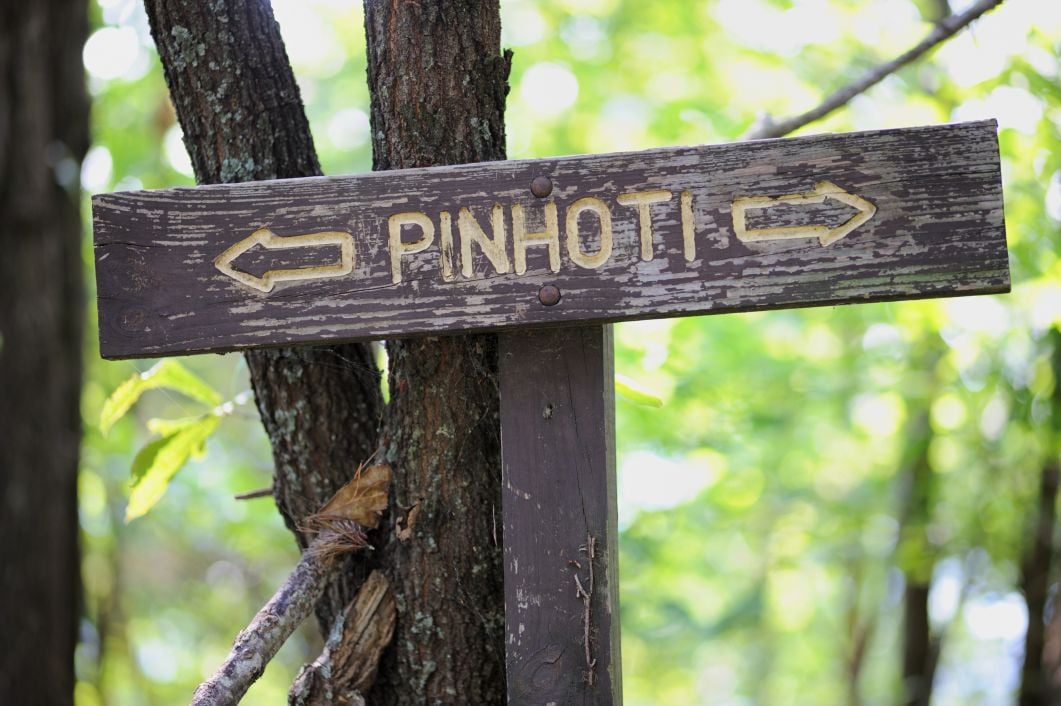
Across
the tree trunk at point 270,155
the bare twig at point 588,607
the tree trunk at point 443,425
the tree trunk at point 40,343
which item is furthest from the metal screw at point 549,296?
the tree trunk at point 40,343

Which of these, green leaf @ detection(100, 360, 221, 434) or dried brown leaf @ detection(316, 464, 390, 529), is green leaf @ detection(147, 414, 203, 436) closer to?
green leaf @ detection(100, 360, 221, 434)

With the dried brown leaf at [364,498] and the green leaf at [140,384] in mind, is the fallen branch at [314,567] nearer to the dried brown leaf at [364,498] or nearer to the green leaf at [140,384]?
the dried brown leaf at [364,498]

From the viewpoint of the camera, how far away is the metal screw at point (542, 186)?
134 cm

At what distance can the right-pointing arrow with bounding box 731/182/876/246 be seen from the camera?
1316 mm

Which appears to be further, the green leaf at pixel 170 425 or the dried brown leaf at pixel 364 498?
the green leaf at pixel 170 425

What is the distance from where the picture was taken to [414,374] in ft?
5.11

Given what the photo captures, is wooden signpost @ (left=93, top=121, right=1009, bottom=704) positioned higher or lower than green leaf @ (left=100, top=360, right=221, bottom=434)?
higher

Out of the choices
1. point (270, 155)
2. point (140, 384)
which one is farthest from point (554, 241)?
point (140, 384)

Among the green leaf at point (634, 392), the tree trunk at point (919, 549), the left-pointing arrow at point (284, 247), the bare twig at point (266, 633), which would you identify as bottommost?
the tree trunk at point (919, 549)

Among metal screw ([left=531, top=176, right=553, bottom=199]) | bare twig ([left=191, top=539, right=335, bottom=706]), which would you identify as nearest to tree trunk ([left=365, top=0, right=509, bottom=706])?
bare twig ([left=191, top=539, right=335, bottom=706])

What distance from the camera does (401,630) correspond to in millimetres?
1587

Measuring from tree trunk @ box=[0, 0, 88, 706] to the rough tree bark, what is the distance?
9.72 ft

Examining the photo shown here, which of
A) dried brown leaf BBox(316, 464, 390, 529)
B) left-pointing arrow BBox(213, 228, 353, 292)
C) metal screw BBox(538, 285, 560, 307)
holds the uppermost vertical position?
left-pointing arrow BBox(213, 228, 353, 292)

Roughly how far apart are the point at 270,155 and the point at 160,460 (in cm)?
64
